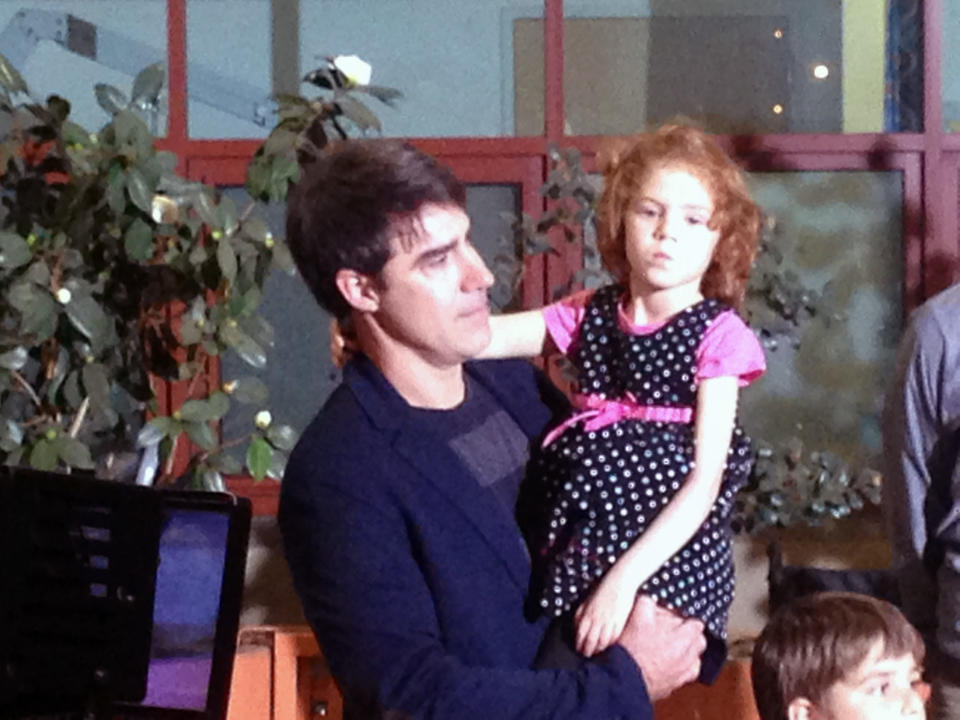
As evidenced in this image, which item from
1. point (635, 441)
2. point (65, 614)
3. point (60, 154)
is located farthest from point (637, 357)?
point (60, 154)

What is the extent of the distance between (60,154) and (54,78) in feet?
3.34

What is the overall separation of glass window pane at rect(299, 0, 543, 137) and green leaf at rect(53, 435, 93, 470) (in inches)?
52.8

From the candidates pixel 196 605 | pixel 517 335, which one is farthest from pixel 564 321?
pixel 196 605

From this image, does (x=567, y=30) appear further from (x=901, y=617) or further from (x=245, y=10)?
(x=901, y=617)

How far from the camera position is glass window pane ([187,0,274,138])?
3.61m

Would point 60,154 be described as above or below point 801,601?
above

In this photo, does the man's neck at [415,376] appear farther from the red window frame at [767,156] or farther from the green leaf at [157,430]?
the red window frame at [767,156]

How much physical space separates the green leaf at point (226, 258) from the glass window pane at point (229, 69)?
101cm

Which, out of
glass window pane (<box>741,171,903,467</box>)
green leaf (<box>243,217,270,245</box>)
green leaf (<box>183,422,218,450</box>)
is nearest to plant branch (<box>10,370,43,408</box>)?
green leaf (<box>183,422,218,450</box>)

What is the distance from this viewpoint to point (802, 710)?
204cm

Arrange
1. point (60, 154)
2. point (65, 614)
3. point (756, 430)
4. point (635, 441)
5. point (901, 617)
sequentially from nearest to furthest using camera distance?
point (65, 614)
point (635, 441)
point (901, 617)
point (60, 154)
point (756, 430)

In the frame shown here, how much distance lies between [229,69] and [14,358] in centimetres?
127

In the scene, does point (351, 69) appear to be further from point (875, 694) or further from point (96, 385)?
point (875, 694)

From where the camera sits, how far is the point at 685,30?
3637mm
